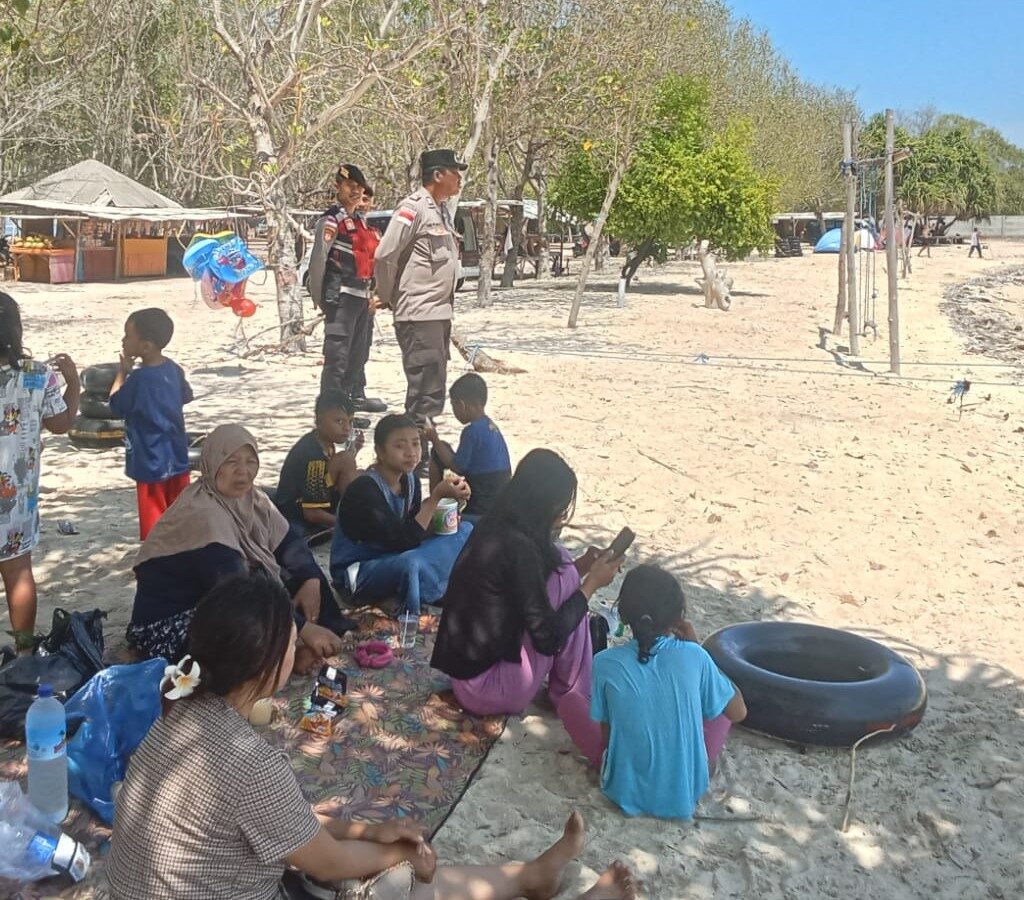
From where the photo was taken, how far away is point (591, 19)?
2006 centimetres

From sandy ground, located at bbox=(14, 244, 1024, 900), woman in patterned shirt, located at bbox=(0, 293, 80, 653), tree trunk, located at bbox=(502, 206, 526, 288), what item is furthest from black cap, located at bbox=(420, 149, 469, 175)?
tree trunk, located at bbox=(502, 206, 526, 288)

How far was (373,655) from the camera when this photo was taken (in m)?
4.62

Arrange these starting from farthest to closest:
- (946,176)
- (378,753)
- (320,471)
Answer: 1. (946,176)
2. (320,471)
3. (378,753)

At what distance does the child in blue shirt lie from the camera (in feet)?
11.6

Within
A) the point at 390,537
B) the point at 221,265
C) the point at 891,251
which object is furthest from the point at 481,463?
the point at 891,251

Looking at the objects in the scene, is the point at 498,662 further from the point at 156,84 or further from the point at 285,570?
the point at 156,84

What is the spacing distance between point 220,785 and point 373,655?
2.33 metres

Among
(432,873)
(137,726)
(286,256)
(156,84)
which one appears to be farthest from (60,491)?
(156,84)

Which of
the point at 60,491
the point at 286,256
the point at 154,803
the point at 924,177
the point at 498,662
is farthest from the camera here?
the point at 924,177

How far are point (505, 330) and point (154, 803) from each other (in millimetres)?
15549

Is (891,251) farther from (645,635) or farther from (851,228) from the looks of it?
(645,635)

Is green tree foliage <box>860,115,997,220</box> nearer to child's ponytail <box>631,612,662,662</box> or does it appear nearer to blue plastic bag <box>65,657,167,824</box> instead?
child's ponytail <box>631,612,662,662</box>

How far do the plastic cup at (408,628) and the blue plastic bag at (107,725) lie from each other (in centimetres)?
136

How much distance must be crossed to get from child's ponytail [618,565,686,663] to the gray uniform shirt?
162 inches
